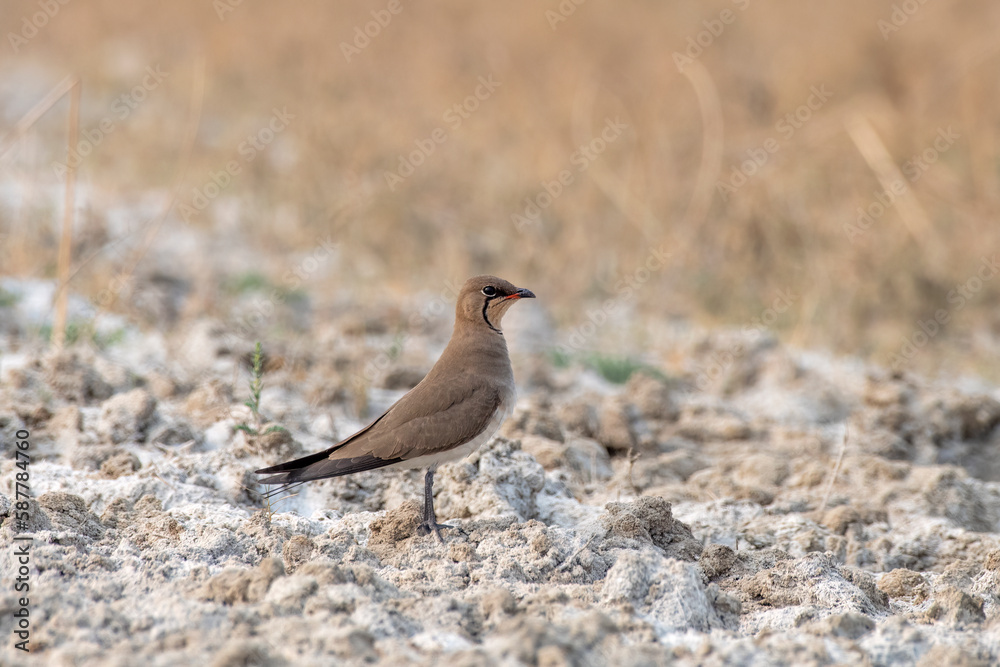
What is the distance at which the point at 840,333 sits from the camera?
688cm

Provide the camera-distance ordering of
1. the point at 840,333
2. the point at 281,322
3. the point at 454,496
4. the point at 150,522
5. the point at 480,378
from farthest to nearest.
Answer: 1. the point at 840,333
2. the point at 281,322
3. the point at 454,496
4. the point at 480,378
5. the point at 150,522

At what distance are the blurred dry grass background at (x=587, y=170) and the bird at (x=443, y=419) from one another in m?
2.69

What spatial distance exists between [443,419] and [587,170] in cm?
569

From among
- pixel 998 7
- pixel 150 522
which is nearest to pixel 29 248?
pixel 150 522

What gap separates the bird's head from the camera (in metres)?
3.66

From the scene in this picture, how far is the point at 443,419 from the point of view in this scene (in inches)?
131

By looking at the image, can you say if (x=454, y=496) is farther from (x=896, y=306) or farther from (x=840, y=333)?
(x=896, y=306)

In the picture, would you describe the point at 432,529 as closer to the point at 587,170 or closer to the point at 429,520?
the point at 429,520

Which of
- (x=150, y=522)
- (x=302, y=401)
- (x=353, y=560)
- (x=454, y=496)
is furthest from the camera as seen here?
(x=302, y=401)

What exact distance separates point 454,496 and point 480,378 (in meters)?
0.55
